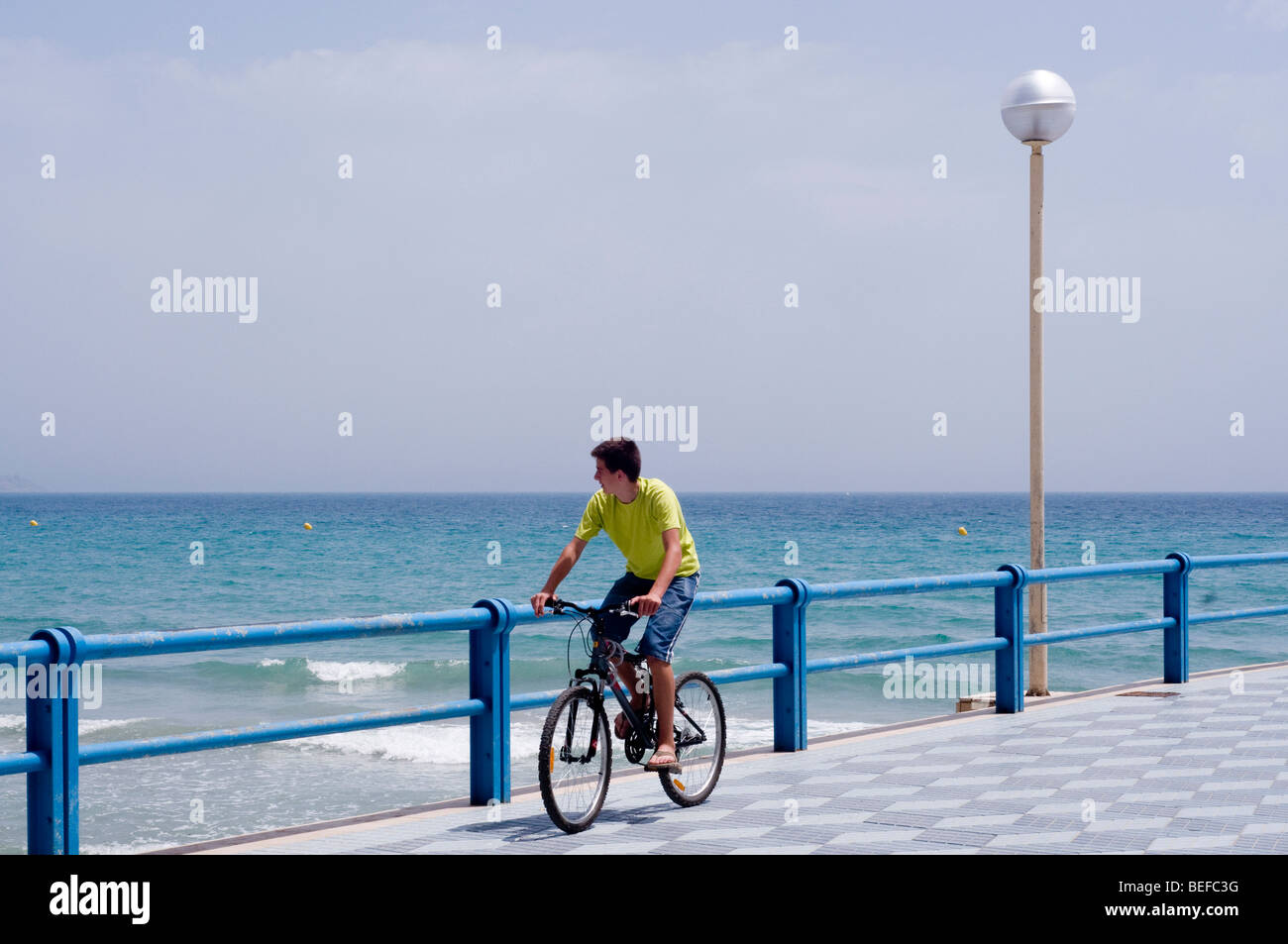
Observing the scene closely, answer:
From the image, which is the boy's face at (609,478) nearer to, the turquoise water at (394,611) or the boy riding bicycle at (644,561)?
the boy riding bicycle at (644,561)

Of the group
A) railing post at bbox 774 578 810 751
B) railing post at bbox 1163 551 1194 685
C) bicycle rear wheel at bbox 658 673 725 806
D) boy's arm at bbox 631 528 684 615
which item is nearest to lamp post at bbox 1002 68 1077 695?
railing post at bbox 1163 551 1194 685

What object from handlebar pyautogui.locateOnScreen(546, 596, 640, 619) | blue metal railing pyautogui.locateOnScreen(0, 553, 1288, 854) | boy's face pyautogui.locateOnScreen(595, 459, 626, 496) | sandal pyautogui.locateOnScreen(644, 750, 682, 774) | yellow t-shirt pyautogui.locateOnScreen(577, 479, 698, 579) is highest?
boy's face pyautogui.locateOnScreen(595, 459, 626, 496)

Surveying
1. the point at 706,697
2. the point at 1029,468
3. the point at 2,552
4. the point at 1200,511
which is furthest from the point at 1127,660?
the point at 1200,511

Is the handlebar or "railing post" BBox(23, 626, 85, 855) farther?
the handlebar

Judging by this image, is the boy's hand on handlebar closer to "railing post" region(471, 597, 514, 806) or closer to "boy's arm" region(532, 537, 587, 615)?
"boy's arm" region(532, 537, 587, 615)

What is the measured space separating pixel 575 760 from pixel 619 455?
54.7 inches

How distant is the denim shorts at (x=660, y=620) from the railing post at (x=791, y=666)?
1.90m

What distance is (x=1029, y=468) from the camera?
11672 millimetres

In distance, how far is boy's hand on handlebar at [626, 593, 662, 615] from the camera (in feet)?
20.2

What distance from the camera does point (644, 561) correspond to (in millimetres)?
6645

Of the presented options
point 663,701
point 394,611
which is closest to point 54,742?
point 663,701
